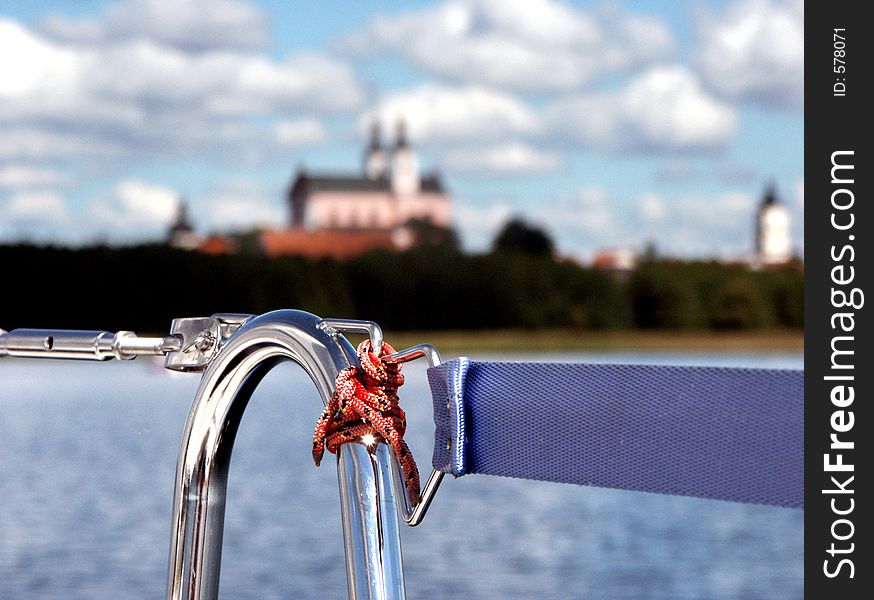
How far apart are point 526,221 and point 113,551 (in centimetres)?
5759

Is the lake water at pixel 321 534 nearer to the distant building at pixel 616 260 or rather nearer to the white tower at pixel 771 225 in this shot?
the distant building at pixel 616 260

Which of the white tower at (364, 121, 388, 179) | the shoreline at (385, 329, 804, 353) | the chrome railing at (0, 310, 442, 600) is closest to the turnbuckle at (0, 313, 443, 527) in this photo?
the chrome railing at (0, 310, 442, 600)

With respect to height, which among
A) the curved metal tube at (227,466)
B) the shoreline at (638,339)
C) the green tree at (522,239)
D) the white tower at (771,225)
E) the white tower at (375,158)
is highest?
the white tower at (375,158)

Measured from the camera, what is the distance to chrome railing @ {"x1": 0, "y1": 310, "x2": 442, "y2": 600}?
84 centimetres

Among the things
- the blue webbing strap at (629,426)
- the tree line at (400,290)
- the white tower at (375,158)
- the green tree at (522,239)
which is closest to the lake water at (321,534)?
the blue webbing strap at (629,426)

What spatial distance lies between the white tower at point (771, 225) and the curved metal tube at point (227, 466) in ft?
321

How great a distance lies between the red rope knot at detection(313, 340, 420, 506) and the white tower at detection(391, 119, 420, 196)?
9064cm

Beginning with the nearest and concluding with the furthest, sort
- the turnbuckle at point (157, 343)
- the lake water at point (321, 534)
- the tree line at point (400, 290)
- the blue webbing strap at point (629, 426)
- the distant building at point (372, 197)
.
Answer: the blue webbing strap at point (629, 426)
the turnbuckle at point (157, 343)
the lake water at point (321, 534)
the tree line at point (400, 290)
the distant building at point (372, 197)

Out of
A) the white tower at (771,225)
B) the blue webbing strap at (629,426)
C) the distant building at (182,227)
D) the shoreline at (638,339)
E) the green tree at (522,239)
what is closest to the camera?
the blue webbing strap at (629,426)

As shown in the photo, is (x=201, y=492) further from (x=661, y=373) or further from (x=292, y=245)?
(x=292, y=245)

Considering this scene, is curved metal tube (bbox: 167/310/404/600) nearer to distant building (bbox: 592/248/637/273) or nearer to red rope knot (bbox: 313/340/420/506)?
red rope knot (bbox: 313/340/420/506)

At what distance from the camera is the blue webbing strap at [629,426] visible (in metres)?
0.72

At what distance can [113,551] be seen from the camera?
14367 mm
